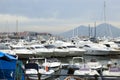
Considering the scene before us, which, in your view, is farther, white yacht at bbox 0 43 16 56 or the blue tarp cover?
white yacht at bbox 0 43 16 56

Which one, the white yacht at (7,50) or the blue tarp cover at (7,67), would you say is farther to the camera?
the white yacht at (7,50)

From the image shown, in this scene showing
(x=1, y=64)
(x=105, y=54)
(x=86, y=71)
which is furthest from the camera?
(x=105, y=54)

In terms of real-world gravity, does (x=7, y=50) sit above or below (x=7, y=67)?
below

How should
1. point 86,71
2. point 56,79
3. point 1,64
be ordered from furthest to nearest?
point 86,71 < point 56,79 < point 1,64

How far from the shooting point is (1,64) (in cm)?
1442

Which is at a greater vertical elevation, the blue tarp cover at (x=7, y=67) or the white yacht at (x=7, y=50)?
the blue tarp cover at (x=7, y=67)

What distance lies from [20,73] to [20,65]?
35cm

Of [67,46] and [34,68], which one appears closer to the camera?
[34,68]

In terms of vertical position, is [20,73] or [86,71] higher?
[20,73]

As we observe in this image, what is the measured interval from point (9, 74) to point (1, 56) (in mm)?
895

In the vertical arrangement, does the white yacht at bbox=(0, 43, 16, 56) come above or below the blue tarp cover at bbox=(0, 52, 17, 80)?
below

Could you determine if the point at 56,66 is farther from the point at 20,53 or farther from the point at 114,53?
the point at 114,53

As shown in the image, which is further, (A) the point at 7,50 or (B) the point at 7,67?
(A) the point at 7,50

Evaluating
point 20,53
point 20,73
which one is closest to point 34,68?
point 20,73
